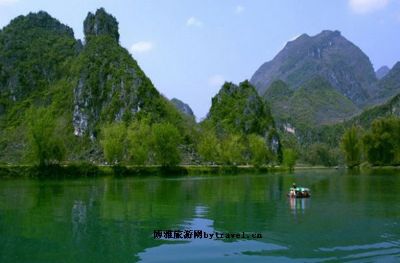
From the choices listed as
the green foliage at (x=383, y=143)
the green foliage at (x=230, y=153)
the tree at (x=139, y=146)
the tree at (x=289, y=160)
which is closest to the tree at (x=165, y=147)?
the tree at (x=139, y=146)

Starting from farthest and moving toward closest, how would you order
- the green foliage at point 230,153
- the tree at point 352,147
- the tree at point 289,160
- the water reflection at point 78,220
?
the tree at point 289,160, the tree at point 352,147, the green foliage at point 230,153, the water reflection at point 78,220

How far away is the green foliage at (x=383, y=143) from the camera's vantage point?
148375mm

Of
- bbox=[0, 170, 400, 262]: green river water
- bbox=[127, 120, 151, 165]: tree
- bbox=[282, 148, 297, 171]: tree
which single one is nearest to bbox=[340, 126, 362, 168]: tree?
bbox=[282, 148, 297, 171]: tree

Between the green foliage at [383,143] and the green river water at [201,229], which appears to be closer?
the green river water at [201,229]

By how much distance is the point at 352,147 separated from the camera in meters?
164

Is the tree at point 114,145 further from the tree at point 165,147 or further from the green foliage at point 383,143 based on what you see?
the green foliage at point 383,143

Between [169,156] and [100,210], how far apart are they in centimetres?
7647

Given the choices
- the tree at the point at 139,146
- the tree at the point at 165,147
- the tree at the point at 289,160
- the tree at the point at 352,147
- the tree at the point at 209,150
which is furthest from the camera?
the tree at the point at 289,160

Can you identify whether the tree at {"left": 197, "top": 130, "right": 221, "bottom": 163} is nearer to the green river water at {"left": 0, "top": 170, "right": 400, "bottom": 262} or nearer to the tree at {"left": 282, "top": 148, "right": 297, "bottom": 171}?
the tree at {"left": 282, "top": 148, "right": 297, "bottom": 171}

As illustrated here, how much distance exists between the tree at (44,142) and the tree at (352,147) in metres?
98.7

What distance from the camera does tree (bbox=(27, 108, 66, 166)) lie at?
101 m

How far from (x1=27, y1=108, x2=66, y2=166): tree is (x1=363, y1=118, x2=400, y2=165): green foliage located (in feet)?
313

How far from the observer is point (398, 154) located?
14650 centimetres

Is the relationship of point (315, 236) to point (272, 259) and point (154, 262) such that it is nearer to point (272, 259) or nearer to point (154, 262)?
point (272, 259)
